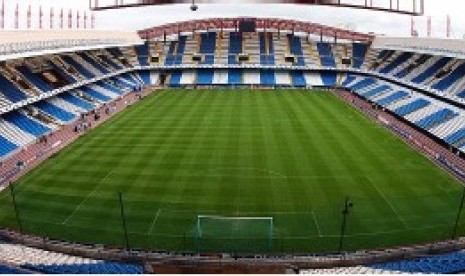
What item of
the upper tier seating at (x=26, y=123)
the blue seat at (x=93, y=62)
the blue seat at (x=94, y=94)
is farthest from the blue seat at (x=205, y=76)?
the upper tier seating at (x=26, y=123)

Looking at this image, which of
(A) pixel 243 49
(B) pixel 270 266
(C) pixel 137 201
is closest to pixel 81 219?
(C) pixel 137 201

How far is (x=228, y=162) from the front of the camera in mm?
33250

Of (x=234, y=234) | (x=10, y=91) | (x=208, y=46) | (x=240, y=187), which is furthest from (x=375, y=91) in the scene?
(x=234, y=234)

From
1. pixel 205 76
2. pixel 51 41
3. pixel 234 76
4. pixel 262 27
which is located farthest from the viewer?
pixel 262 27

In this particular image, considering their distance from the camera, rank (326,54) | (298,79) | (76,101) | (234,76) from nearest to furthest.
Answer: (76,101) → (298,79) → (234,76) → (326,54)

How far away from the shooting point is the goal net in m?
22.2

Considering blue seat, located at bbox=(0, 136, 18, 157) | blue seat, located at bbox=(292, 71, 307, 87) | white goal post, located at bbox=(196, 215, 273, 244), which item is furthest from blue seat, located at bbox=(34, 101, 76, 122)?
blue seat, located at bbox=(292, 71, 307, 87)

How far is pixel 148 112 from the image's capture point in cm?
5072

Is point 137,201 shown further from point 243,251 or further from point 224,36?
point 224,36

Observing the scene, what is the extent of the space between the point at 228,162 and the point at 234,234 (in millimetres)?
10680

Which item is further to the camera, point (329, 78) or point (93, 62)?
point (329, 78)

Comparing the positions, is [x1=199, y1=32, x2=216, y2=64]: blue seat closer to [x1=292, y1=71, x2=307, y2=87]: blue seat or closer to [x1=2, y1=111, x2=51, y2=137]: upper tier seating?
[x1=292, y1=71, x2=307, y2=87]: blue seat

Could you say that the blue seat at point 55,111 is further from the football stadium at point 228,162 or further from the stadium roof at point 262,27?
the stadium roof at point 262,27

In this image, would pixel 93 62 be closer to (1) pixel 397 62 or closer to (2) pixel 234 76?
(2) pixel 234 76
